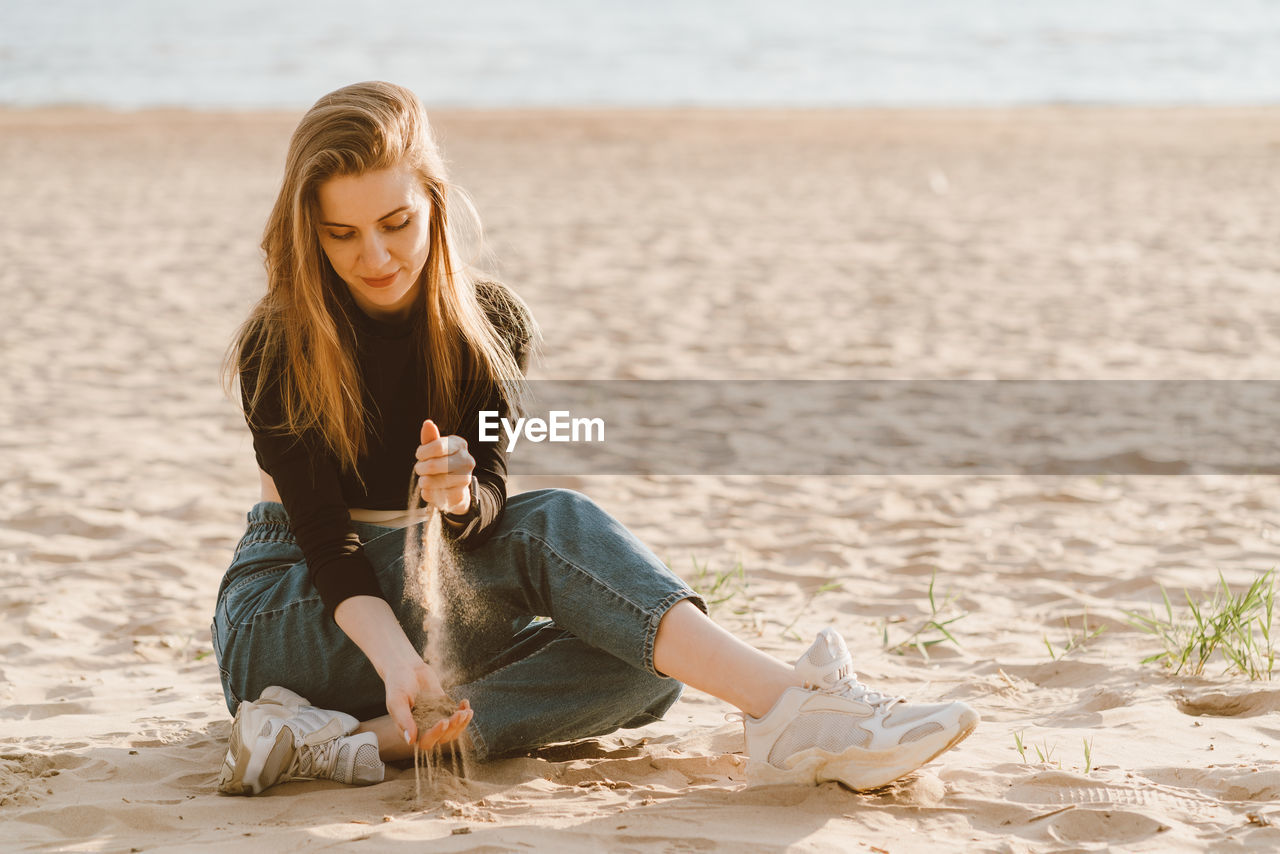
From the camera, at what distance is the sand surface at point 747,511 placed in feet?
7.45

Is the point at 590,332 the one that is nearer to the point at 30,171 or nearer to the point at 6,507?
the point at 6,507

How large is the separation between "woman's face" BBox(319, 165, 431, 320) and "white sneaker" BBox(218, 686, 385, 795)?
0.82m

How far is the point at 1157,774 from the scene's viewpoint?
2357mm

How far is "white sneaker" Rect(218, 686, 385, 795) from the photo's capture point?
233 cm

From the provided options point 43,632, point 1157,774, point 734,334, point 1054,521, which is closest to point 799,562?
point 1054,521

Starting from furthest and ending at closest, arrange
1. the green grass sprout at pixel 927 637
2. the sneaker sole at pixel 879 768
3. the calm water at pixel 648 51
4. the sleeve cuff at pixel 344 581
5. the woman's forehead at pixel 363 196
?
the calm water at pixel 648 51, the green grass sprout at pixel 927 637, the woman's forehead at pixel 363 196, the sleeve cuff at pixel 344 581, the sneaker sole at pixel 879 768

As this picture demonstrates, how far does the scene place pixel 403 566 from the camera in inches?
95.0

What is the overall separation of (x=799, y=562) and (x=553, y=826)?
6.42 ft

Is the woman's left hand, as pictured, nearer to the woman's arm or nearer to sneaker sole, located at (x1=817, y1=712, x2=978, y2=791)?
the woman's arm

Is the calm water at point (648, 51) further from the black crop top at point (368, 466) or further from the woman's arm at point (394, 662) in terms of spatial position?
the woman's arm at point (394, 662)

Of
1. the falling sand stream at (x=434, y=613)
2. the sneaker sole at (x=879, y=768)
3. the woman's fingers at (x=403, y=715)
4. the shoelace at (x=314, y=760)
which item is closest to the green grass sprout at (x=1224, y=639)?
the sneaker sole at (x=879, y=768)

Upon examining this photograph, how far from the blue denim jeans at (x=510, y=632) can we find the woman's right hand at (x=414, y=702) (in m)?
0.17

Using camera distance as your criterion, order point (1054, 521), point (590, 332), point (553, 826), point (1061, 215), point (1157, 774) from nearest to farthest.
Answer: point (553, 826) < point (1157, 774) < point (1054, 521) < point (590, 332) < point (1061, 215)

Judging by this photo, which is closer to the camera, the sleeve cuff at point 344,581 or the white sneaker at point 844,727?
the white sneaker at point 844,727
